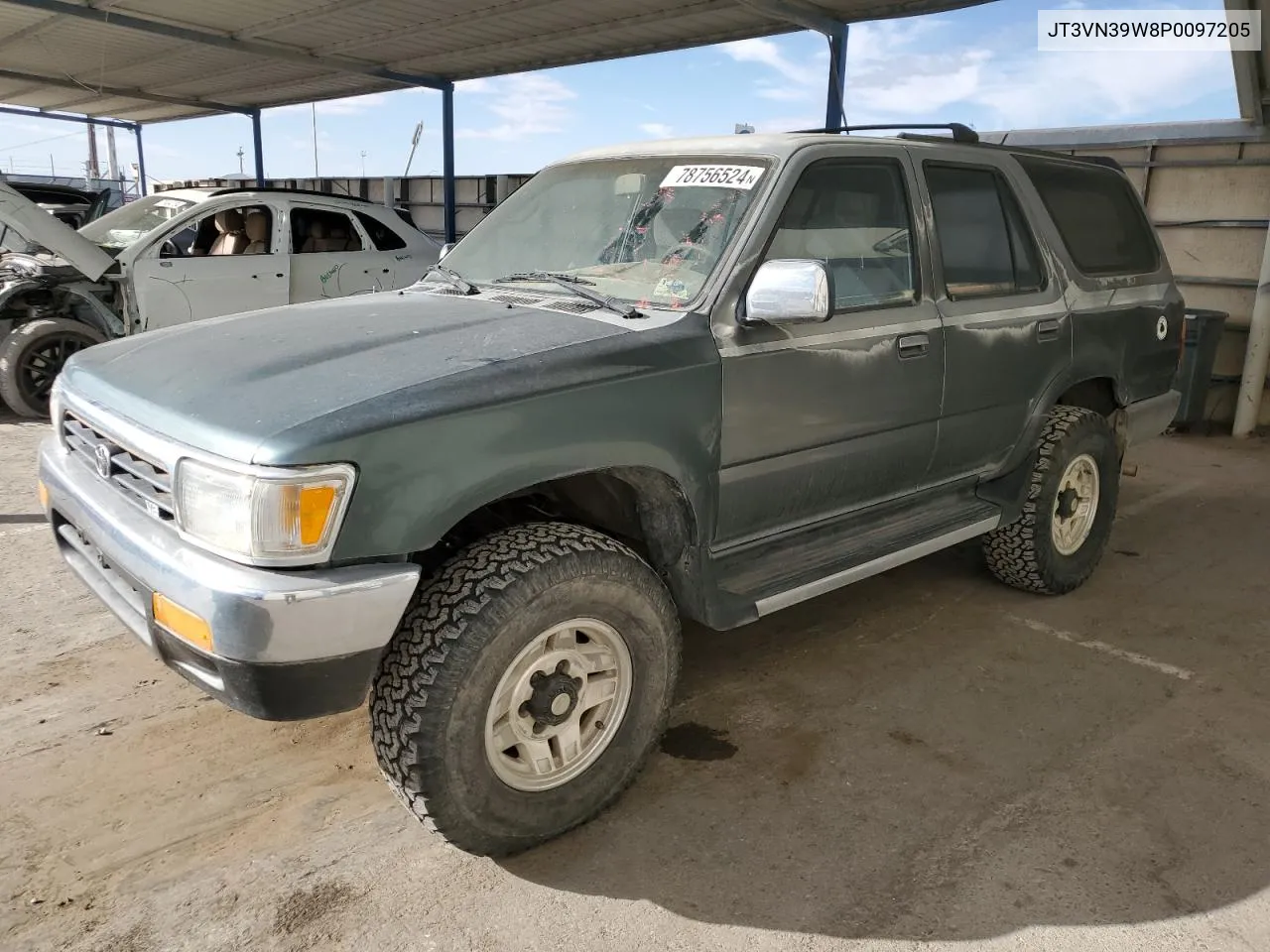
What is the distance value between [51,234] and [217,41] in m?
6.05

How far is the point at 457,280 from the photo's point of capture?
362 cm

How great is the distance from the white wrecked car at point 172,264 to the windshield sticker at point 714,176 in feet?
14.5

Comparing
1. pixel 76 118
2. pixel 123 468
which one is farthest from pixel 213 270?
pixel 76 118

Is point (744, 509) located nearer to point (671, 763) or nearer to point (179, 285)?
point (671, 763)

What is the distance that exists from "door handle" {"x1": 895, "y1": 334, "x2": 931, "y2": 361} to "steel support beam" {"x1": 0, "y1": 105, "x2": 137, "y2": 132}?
2304 cm

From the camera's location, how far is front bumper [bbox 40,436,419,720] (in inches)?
84.7

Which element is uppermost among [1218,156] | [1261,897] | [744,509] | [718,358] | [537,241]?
[1218,156]

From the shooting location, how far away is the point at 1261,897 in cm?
262

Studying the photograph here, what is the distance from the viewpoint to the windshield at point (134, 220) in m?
8.65

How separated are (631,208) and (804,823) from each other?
2.15 m

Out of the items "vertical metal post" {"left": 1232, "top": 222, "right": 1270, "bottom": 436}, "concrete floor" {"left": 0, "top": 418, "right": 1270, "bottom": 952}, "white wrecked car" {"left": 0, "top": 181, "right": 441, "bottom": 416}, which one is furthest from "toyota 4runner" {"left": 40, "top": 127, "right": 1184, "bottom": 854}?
"vertical metal post" {"left": 1232, "top": 222, "right": 1270, "bottom": 436}

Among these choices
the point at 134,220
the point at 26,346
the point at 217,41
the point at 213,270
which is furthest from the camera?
the point at 217,41

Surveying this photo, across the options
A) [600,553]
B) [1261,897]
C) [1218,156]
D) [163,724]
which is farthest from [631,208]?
[1218,156]

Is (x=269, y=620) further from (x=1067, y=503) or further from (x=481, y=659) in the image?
(x=1067, y=503)
